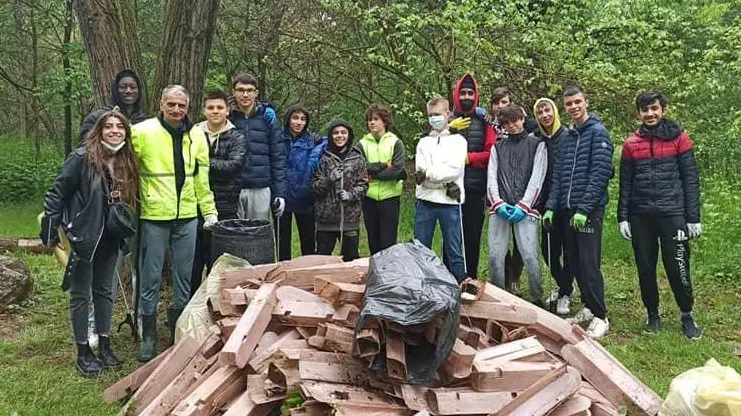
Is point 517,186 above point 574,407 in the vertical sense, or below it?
above

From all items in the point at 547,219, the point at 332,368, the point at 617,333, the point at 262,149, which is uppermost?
the point at 262,149

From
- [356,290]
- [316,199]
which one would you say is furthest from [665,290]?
[356,290]

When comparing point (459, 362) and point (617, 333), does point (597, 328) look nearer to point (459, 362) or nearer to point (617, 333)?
point (617, 333)

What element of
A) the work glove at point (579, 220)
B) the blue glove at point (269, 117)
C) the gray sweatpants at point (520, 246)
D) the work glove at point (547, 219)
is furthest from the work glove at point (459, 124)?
the blue glove at point (269, 117)

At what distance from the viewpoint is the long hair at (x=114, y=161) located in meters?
4.80

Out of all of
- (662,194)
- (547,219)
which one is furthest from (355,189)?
(662,194)

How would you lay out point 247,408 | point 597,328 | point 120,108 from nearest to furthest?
point 247,408, point 120,108, point 597,328

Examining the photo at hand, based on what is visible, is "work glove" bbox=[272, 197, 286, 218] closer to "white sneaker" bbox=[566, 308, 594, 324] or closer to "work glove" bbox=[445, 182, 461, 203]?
"work glove" bbox=[445, 182, 461, 203]

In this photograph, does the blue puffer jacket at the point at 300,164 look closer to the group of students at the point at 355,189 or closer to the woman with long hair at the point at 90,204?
the group of students at the point at 355,189

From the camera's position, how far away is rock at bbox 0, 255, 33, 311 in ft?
21.8

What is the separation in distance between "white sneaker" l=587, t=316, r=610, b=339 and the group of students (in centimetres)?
1

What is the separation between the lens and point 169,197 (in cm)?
502

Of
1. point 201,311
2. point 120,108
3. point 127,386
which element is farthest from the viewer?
point 120,108

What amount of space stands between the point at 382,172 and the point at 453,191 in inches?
28.1
